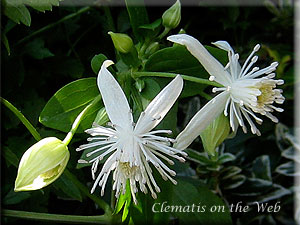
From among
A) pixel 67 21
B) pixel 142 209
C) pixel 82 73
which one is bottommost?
pixel 142 209

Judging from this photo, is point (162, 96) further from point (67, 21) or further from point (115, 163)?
point (67, 21)

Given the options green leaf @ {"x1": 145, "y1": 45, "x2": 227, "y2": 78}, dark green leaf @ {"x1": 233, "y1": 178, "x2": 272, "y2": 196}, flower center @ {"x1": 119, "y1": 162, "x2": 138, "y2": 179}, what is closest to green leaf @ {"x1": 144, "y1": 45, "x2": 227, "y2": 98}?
green leaf @ {"x1": 145, "y1": 45, "x2": 227, "y2": 78}

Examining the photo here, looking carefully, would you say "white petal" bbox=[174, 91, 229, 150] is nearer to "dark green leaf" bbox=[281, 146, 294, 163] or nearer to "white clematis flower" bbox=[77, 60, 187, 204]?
"white clematis flower" bbox=[77, 60, 187, 204]

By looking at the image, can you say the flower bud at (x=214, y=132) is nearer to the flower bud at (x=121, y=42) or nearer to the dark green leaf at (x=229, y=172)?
the flower bud at (x=121, y=42)

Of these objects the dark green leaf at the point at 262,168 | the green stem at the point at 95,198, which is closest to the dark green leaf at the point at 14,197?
the green stem at the point at 95,198

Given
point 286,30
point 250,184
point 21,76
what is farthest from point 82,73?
point 286,30

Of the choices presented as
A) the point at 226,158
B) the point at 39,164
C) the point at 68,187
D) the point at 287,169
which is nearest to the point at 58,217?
the point at 68,187
